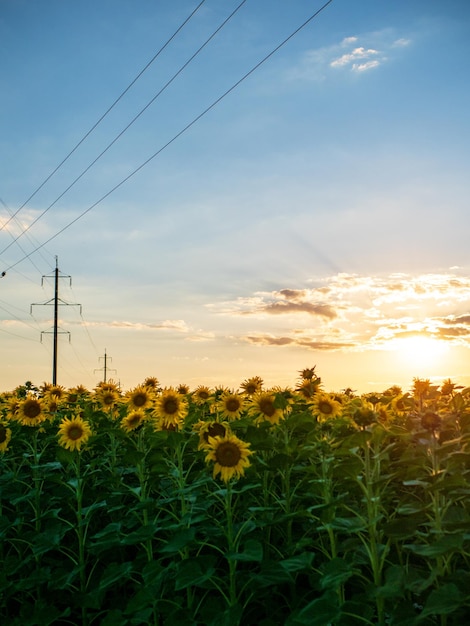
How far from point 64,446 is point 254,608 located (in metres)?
2.95

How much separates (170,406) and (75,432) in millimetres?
1175

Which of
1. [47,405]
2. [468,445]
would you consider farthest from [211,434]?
[47,405]

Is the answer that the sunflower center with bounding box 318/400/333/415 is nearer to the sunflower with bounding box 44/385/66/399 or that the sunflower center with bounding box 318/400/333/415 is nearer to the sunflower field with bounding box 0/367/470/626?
the sunflower field with bounding box 0/367/470/626

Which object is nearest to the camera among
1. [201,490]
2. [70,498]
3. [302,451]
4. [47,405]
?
[302,451]

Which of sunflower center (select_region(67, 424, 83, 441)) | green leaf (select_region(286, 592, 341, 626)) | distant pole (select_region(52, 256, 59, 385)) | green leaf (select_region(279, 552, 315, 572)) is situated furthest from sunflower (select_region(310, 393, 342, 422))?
distant pole (select_region(52, 256, 59, 385))

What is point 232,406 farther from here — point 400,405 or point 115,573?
point 115,573

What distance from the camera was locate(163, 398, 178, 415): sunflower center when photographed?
272 inches

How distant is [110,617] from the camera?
5.70 meters

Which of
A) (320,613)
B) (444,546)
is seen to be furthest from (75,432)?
(444,546)

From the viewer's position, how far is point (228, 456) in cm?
523

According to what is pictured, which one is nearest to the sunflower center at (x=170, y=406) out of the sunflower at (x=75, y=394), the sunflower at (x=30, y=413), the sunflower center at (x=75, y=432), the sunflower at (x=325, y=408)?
the sunflower center at (x=75, y=432)

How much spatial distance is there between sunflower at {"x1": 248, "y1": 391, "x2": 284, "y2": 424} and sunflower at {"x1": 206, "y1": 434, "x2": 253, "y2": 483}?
1018 mm

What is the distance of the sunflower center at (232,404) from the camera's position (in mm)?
7441

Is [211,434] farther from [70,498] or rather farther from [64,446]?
[70,498]
